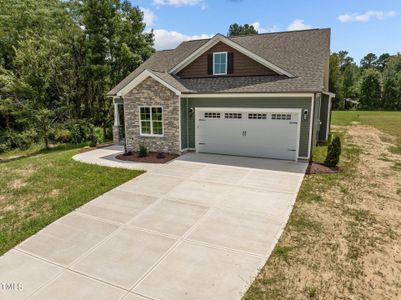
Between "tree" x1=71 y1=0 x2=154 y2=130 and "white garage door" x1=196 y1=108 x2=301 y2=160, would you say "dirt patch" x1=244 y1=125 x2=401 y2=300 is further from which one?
"tree" x1=71 y1=0 x2=154 y2=130

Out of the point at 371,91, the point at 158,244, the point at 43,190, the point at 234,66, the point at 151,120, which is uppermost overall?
the point at 371,91

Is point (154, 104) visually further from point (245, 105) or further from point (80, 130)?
point (80, 130)

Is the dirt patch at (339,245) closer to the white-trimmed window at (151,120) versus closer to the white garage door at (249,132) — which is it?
the white garage door at (249,132)

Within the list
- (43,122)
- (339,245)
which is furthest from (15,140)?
(339,245)

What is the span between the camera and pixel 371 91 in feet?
168

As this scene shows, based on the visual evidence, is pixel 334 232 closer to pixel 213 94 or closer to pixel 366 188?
pixel 366 188

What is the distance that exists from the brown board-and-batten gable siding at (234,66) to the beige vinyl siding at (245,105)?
2.15 meters

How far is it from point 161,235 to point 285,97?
8.20 meters

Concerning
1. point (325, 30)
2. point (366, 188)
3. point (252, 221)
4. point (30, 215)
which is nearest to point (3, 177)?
point (30, 215)

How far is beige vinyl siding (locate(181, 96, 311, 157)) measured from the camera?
11.6 m

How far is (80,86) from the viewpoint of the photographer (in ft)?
73.6

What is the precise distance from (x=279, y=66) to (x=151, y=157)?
25.1ft

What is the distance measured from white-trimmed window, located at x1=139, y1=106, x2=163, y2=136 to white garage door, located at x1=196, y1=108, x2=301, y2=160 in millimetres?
1879

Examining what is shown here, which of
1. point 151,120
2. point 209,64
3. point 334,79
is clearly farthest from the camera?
point 334,79
